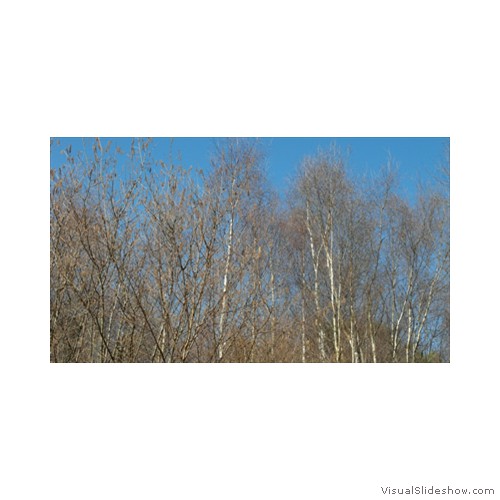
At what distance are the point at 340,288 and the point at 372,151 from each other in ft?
5.45

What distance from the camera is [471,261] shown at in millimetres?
4590

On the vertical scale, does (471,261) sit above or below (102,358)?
above

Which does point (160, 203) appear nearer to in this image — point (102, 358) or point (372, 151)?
point (102, 358)
